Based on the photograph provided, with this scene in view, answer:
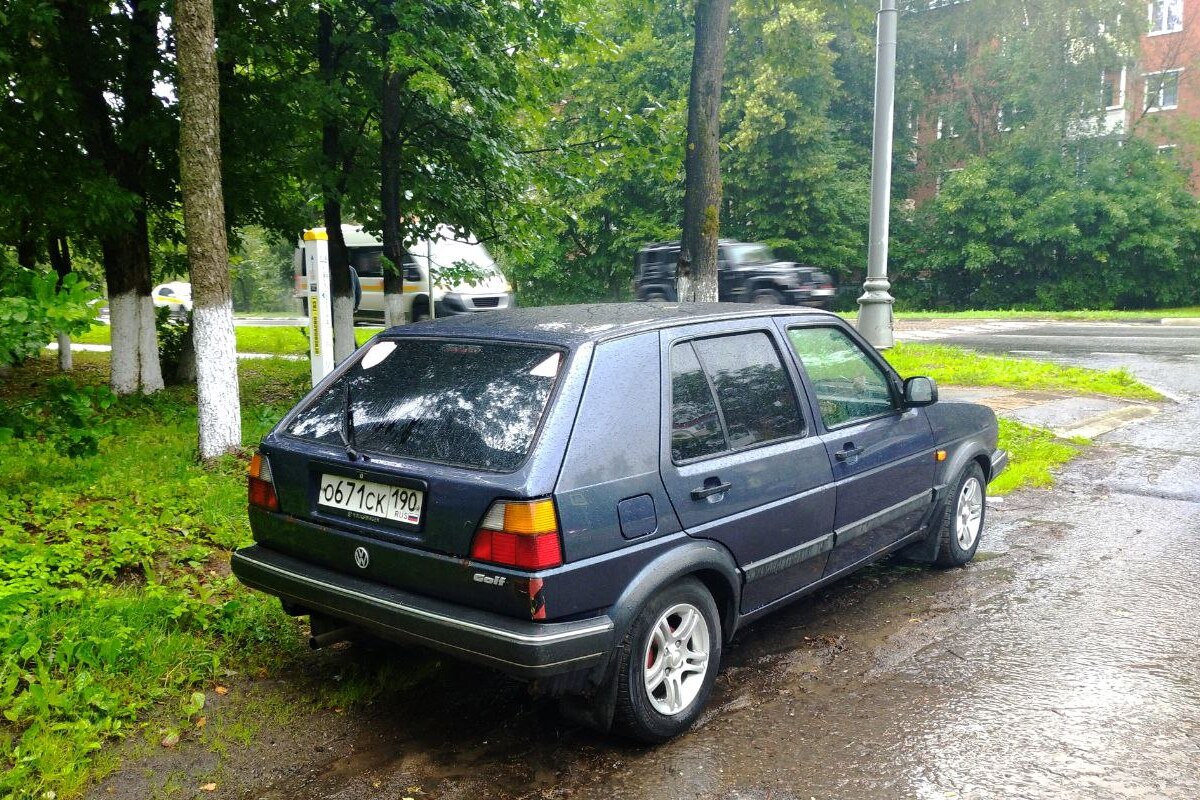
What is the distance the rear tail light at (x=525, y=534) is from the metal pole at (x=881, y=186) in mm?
10535

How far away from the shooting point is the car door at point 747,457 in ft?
12.1

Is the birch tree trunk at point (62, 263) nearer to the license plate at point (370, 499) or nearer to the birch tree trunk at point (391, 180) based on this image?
the birch tree trunk at point (391, 180)

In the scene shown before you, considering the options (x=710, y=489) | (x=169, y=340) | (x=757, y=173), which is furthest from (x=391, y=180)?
(x=757, y=173)

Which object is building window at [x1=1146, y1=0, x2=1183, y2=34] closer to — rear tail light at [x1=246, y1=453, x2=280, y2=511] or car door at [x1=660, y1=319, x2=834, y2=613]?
car door at [x1=660, y1=319, x2=834, y2=613]

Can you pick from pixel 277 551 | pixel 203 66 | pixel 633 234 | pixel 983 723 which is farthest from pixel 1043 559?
pixel 633 234

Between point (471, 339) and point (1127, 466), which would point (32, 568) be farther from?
point (1127, 466)

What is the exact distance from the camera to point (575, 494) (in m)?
3.23

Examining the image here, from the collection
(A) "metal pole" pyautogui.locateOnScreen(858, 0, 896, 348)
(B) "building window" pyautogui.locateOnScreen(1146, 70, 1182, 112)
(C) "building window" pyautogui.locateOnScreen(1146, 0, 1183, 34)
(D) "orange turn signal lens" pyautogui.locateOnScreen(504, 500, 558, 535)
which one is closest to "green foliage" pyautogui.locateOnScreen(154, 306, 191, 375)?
(A) "metal pole" pyautogui.locateOnScreen(858, 0, 896, 348)

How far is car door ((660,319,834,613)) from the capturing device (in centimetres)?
368

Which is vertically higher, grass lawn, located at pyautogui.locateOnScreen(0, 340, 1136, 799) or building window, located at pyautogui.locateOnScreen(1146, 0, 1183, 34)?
building window, located at pyautogui.locateOnScreen(1146, 0, 1183, 34)

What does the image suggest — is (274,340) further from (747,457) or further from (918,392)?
(747,457)

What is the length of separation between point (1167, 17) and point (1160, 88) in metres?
3.48

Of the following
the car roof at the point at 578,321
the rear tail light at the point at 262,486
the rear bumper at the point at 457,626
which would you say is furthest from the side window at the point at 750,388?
the rear tail light at the point at 262,486

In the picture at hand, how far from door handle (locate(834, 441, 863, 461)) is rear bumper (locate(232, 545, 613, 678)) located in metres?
1.66
